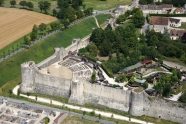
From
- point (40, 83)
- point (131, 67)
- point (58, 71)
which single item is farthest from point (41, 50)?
point (131, 67)

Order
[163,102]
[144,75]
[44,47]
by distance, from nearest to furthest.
→ 1. [163,102]
2. [144,75]
3. [44,47]

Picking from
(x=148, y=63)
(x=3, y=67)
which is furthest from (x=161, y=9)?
(x=3, y=67)

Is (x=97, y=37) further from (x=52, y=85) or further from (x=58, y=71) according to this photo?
(x=52, y=85)

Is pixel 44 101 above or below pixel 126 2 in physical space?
below

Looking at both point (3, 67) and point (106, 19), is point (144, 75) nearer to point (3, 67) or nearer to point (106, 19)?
point (3, 67)

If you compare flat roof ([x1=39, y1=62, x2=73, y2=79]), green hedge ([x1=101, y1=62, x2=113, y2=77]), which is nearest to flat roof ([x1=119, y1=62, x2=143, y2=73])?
green hedge ([x1=101, y1=62, x2=113, y2=77])

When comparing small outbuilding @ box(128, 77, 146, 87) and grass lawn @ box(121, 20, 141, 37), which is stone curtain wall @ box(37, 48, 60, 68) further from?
grass lawn @ box(121, 20, 141, 37)

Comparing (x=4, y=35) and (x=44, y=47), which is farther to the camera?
(x=4, y=35)
